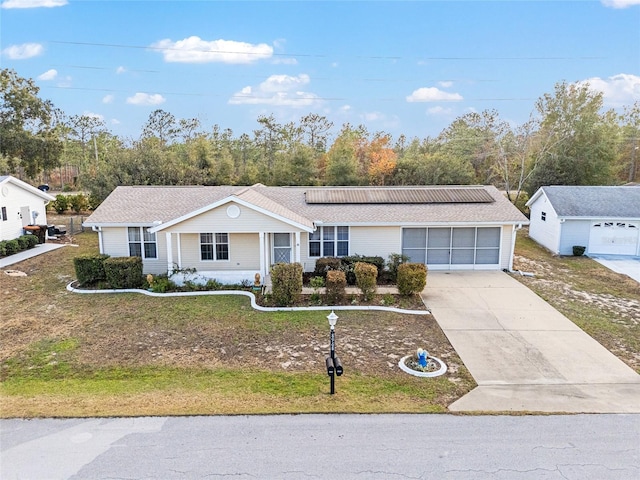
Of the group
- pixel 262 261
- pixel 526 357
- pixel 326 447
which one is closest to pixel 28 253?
pixel 262 261

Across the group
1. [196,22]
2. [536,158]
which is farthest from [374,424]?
[536,158]

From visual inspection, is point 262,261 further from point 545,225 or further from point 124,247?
point 545,225

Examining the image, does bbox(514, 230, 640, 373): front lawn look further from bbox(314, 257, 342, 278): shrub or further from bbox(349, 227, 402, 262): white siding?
bbox(314, 257, 342, 278): shrub

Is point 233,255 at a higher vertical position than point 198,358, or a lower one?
higher

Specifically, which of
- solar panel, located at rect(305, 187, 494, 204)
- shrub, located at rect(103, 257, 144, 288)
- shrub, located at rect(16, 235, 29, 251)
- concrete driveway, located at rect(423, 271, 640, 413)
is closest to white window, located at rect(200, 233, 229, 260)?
shrub, located at rect(103, 257, 144, 288)

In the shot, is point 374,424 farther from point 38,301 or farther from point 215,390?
point 38,301
